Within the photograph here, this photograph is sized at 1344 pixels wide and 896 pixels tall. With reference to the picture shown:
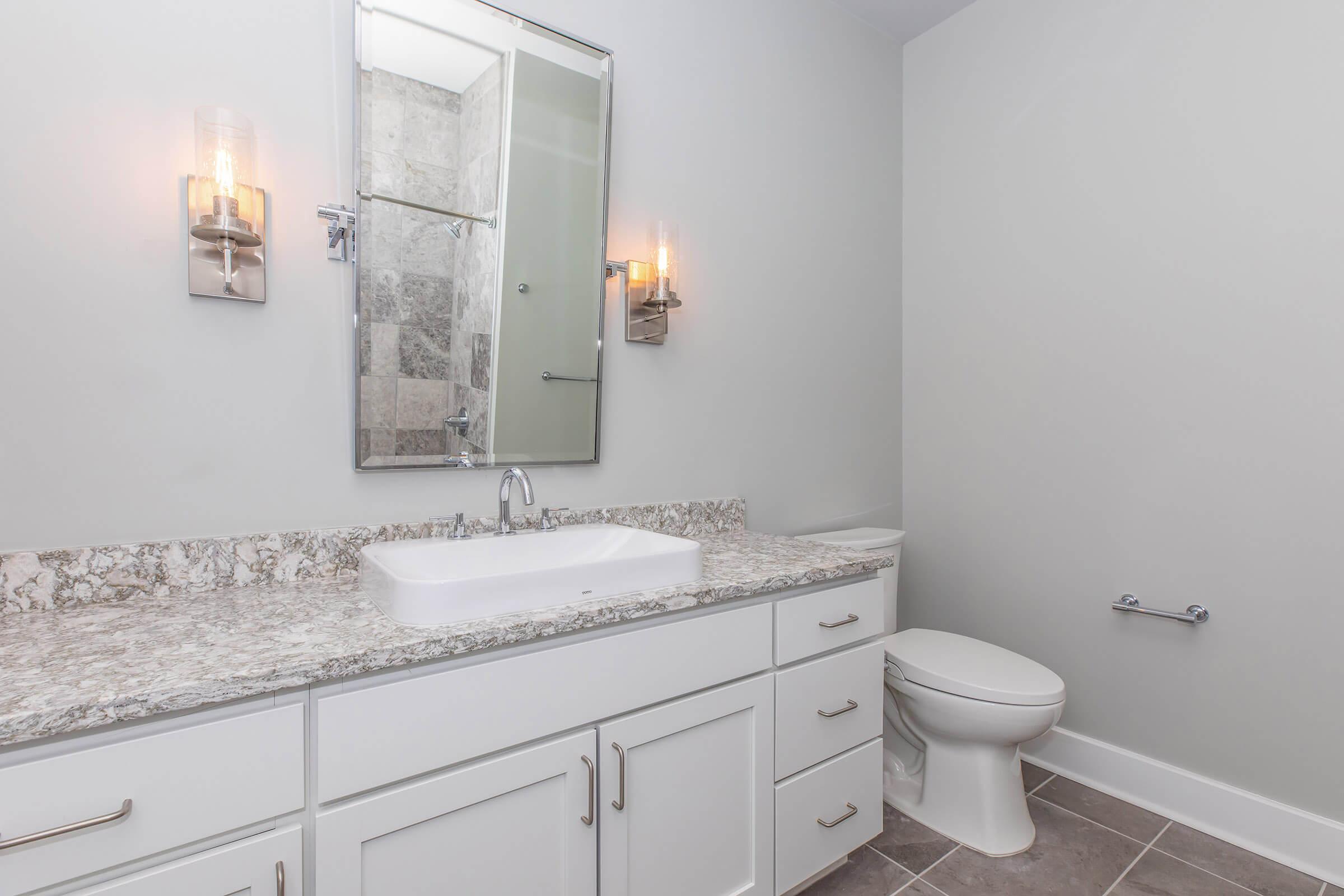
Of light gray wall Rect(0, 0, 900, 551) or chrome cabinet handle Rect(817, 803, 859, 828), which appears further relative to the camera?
chrome cabinet handle Rect(817, 803, 859, 828)

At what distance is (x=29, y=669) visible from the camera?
817 mm

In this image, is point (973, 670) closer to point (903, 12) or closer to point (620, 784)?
point (620, 784)

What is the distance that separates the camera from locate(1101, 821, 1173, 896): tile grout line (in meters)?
1.56

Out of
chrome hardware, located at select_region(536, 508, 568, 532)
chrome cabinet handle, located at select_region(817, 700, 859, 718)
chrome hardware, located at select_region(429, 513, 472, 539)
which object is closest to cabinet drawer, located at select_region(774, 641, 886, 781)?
chrome cabinet handle, located at select_region(817, 700, 859, 718)

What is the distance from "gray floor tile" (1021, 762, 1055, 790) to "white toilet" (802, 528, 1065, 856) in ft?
0.90

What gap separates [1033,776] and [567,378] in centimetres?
190

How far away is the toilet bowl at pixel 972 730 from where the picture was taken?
1.65m

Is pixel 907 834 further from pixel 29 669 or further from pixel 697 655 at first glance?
pixel 29 669

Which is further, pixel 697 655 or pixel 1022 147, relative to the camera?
pixel 1022 147

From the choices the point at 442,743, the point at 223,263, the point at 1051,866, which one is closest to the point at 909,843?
the point at 1051,866

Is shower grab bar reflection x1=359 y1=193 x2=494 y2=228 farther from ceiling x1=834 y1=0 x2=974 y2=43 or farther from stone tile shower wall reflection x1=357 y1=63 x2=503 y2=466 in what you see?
ceiling x1=834 y1=0 x2=974 y2=43

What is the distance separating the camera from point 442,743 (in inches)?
37.7

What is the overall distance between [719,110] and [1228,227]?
1427mm

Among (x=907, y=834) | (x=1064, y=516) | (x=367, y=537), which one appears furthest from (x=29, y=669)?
(x=1064, y=516)
